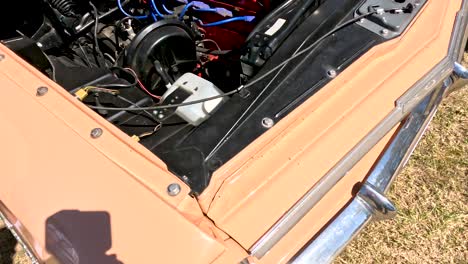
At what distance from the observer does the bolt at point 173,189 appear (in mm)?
1004

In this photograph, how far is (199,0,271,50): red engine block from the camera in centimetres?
176

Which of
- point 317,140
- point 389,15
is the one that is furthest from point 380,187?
point 389,15

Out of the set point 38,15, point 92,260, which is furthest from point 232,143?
point 38,15

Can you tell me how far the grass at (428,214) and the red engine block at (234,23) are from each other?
97 cm

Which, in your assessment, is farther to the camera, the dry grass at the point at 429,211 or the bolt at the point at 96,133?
the dry grass at the point at 429,211

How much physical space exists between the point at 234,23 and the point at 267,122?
81cm

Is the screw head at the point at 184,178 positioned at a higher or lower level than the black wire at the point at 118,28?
lower

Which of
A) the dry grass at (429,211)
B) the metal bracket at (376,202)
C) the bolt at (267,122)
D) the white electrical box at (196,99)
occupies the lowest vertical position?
the dry grass at (429,211)

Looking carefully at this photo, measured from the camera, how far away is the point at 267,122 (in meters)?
1.16

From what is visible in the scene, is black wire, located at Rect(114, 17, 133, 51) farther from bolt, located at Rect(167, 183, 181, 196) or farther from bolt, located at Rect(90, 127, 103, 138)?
bolt, located at Rect(167, 183, 181, 196)

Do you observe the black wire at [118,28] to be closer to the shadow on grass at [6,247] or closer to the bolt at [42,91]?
the bolt at [42,91]

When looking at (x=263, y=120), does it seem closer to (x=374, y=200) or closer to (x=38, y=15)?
(x=374, y=200)

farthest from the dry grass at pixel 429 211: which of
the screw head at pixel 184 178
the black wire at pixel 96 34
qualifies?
the black wire at pixel 96 34

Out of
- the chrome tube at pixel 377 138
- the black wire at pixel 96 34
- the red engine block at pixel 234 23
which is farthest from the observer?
the red engine block at pixel 234 23
